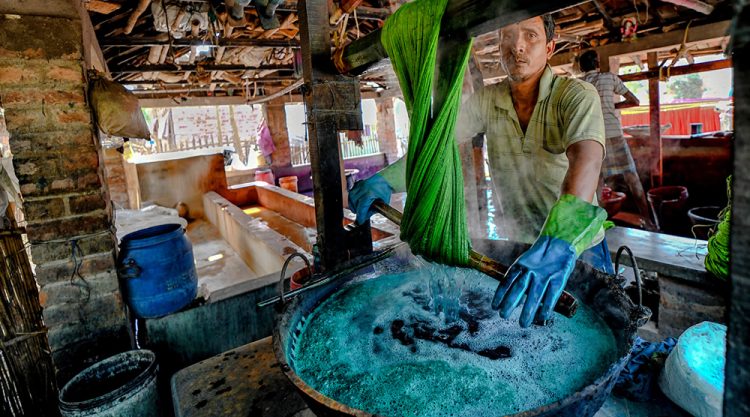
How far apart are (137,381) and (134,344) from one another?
2.50 feet

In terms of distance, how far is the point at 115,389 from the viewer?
2.74 meters

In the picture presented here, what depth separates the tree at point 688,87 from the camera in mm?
29812

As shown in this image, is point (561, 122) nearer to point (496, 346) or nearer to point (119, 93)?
point (496, 346)

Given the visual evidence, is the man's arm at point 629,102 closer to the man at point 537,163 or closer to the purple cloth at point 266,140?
the man at point 537,163

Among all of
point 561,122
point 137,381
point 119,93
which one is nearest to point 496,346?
point 561,122

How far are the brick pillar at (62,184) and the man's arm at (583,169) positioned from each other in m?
3.24

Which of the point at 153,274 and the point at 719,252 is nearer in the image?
the point at 719,252

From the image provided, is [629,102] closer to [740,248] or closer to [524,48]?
[524,48]

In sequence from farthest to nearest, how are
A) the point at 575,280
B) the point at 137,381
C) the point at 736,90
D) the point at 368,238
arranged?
the point at 137,381 → the point at 368,238 → the point at 575,280 → the point at 736,90

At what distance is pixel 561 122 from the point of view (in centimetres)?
221

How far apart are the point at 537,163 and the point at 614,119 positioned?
196 inches

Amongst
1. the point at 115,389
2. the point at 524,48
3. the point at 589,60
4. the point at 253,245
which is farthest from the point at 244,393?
the point at 589,60

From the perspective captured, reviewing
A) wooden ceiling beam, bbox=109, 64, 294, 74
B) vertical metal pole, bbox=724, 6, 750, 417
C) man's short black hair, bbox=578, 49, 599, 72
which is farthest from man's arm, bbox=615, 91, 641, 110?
vertical metal pole, bbox=724, 6, 750, 417

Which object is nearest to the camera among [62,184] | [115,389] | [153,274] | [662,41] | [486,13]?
[486,13]
